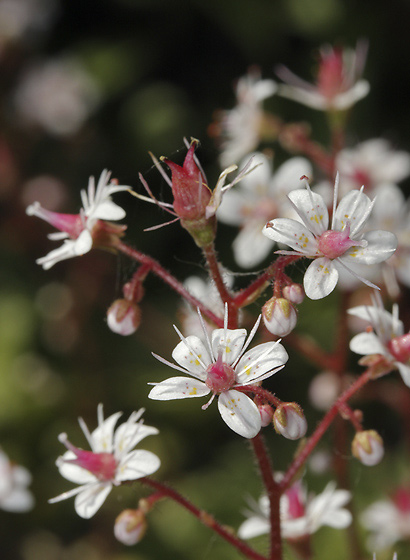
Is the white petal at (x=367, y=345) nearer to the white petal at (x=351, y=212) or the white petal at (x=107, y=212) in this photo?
the white petal at (x=351, y=212)

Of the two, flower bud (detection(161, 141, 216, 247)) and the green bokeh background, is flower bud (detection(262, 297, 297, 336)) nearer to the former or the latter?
flower bud (detection(161, 141, 216, 247))

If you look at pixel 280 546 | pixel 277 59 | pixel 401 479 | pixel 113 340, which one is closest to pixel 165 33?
pixel 277 59

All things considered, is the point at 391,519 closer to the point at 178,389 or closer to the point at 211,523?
the point at 211,523

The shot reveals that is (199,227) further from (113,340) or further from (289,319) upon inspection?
(113,340)

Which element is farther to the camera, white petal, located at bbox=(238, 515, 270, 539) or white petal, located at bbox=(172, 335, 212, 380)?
white petal, located at bbox=(238, 515, 270, 539)

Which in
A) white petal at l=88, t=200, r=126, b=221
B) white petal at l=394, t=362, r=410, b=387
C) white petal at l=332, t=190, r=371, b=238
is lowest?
white petal at l=394, t=362, r=410, b=387

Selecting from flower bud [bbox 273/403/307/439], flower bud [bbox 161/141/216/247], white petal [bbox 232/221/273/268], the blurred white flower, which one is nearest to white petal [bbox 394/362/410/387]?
flower bud [bbox 273/403/307/439]

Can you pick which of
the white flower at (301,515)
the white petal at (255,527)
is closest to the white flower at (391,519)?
the white flower at (301,515)

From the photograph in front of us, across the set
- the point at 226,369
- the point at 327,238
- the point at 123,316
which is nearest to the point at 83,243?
the point at 123,316
